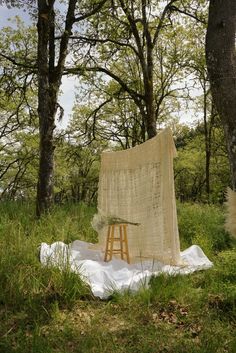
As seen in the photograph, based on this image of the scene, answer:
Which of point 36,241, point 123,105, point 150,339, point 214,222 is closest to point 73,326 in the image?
point 150,339

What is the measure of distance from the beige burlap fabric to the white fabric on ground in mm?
272

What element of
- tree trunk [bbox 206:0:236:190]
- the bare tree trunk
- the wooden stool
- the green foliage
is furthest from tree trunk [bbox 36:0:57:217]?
tree trunk [bbox 206:0:236:190]

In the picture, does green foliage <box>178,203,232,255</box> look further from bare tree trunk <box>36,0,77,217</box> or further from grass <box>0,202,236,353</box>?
bare tree trunk <box>36,0,77,217</box>

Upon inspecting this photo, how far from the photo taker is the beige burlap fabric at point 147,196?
526 centimetres

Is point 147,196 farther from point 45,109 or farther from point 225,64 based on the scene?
point 45,109

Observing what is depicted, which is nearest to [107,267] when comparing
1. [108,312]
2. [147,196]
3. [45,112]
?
[147,196]

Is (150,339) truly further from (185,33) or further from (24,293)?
(185,33)

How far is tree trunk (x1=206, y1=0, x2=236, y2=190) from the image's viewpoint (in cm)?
277

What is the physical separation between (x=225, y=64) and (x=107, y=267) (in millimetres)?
3280

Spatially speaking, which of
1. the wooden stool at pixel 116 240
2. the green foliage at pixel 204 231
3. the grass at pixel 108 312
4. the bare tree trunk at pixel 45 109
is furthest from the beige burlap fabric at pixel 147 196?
the bare tree trunk at pixel 45 109

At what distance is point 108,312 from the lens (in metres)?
3.62

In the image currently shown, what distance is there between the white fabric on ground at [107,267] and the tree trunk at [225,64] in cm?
206

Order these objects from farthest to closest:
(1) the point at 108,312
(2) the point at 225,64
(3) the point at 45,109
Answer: (3) the point at 45,109 → (1) the point at 108,312 → (2) the point at 225,64

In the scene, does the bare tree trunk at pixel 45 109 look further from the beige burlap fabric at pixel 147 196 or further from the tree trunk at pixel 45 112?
the beige burlap fabric at pixel 147 196
